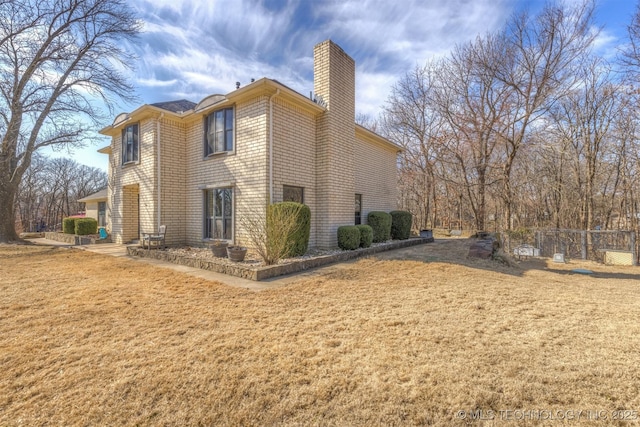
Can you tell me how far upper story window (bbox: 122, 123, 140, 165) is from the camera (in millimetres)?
10445

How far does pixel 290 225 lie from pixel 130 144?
28.7 feet

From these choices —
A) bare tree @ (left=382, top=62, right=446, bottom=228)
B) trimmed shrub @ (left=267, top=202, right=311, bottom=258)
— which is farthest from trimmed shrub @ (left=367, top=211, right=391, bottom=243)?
bare tree @ (left=382, top=62, right=446, bottom=228)

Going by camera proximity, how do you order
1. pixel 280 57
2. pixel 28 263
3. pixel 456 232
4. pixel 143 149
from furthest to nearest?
pixel 456 232 → pixel 280 57 → pixel 143 149 → pixel 28 263

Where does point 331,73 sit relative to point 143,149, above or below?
above

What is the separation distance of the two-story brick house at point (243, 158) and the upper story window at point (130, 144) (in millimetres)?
41

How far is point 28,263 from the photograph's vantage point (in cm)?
736

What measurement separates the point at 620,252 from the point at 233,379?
40.2ft

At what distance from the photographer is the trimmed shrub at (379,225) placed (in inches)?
420

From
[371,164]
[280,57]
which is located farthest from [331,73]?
[371,164]

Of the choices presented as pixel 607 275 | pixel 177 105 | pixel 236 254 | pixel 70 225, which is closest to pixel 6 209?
pixel 70 225

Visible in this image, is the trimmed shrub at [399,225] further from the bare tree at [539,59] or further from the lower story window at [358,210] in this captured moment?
the bare tree at [539,59]

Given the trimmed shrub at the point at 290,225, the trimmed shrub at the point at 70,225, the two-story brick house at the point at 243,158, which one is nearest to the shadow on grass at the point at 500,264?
the trimmed shrub at the point at 290,225

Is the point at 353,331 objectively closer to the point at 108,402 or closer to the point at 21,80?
the point at 108,402

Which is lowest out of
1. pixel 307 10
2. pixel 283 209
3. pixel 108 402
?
pixel 108 402
